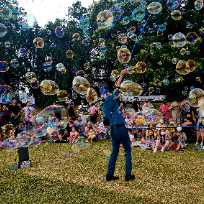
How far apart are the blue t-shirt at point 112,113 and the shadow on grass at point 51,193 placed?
1348mm

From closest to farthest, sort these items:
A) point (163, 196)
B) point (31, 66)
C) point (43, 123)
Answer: point (163, 196) < point (43, 123) < point (31, 66)

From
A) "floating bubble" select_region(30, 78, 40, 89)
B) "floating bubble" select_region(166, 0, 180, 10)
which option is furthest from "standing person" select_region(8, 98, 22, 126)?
"floating bubble" select_region(166, 0, 180, 10)

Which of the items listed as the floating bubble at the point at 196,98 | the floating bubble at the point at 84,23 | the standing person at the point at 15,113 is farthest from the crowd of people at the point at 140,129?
the floating bubble at the point at 84,23

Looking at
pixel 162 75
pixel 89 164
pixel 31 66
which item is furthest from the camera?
pixel 31 66

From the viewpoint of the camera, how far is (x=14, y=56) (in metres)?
21.8

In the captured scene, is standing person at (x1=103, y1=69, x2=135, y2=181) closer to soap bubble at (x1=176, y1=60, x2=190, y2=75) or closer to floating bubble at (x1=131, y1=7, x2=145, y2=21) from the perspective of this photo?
soap bubble at (x1=176, y1=60, x2=190, y2=75)

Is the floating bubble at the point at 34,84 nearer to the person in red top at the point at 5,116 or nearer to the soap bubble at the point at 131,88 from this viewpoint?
the person in red top at the point at 5,116

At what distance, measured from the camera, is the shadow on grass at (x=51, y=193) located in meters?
4.21

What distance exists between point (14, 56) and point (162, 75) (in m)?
14.9

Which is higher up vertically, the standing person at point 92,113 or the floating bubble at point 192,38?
the floating bubble at point 192,38

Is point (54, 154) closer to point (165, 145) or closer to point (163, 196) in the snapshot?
point (165, 145)

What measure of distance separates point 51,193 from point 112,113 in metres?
1.92

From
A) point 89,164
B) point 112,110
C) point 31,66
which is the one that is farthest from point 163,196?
point 31,66

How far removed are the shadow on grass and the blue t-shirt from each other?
135 cm
